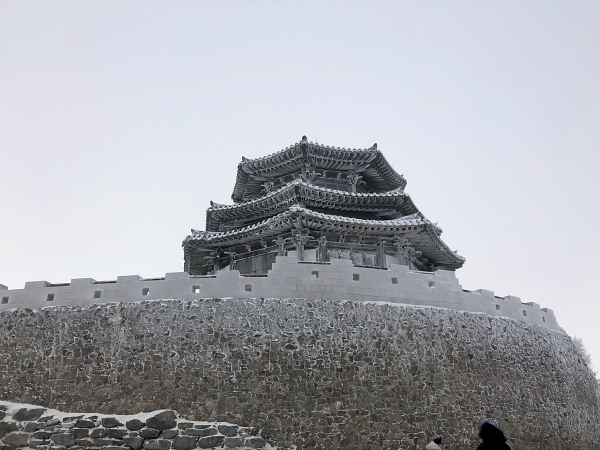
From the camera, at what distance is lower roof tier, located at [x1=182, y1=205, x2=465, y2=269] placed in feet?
57.8

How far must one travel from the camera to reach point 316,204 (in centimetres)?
1955

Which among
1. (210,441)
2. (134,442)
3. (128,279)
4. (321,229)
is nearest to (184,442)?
(210,441)

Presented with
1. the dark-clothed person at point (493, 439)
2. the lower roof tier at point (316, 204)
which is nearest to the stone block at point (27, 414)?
the lower roof tier at point (316, 204)

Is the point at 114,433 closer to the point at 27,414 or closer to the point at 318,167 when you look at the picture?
the point at 27,414

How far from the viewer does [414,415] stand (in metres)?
13.0

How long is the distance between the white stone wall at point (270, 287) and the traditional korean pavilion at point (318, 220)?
3271 mm

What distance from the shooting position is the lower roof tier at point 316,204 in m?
19.1

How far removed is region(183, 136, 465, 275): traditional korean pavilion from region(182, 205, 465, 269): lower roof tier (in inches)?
1.5

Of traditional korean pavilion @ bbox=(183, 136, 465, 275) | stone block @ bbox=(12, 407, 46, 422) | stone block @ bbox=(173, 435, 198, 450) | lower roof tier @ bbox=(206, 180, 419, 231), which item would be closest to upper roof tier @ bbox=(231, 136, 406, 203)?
traditional korean pavilion @ bbox=(183, 136, 465, 275)

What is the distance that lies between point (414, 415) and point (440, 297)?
158 inches

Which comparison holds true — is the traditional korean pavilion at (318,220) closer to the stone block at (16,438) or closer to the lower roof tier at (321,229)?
the lower roof tier at (321,229)

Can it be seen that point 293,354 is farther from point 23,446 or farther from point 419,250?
point 419,250

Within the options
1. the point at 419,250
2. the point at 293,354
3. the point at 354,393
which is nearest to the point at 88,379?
the point at 293,354

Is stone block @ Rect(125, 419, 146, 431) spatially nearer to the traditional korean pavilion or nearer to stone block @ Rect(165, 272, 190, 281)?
stone block @ Rect(165, 272, 190, 281)
